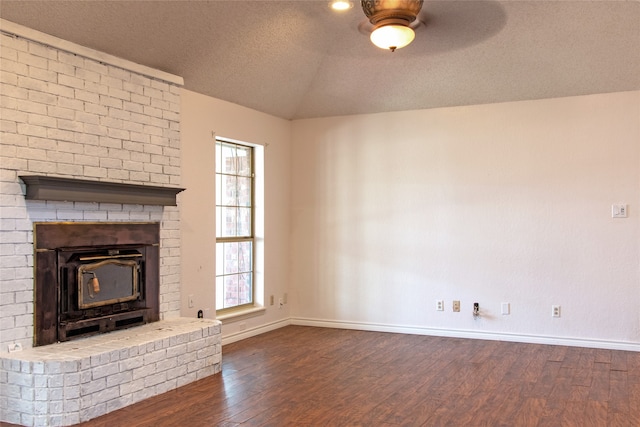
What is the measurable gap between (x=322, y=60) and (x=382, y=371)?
3.02 metres

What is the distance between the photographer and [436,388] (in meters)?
4.23

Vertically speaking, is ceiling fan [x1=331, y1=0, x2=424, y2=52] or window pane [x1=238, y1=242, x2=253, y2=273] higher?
ceiling fan [x1=331, y1=0, x2=424, y2=52]

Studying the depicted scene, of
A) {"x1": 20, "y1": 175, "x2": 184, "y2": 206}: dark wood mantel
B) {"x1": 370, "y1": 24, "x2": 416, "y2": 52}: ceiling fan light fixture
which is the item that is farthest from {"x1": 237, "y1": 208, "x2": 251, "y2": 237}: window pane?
{"x1": 370, "y1": 24, "x2": 416, "y2": 52}: ceiling fan light fixture

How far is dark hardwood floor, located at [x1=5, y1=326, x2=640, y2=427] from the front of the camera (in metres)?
3.59

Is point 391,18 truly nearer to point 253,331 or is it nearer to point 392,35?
point 392,35

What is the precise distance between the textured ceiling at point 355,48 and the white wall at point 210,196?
0.58 ft

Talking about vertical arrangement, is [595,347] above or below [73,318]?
below

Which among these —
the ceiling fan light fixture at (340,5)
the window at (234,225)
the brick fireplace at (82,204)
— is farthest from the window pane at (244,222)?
the ceiling fan light fixture at (340,5)

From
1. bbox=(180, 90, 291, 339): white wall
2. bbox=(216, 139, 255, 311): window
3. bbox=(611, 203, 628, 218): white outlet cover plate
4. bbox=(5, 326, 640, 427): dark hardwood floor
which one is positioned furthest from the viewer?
bbox=(216, 139, 255, 311): window

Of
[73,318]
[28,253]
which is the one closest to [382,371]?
[73,318]

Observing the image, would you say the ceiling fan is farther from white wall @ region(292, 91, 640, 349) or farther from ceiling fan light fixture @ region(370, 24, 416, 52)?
white wall @ region(292, 91, 640, 349)

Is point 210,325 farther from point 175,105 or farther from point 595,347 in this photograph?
point 595,347

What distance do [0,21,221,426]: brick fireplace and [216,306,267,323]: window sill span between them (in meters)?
0.89

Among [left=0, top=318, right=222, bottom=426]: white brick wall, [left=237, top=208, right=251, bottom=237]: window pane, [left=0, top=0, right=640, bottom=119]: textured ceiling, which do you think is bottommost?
[left=0, top=318, right=222, bottom=426]: white brick wall
